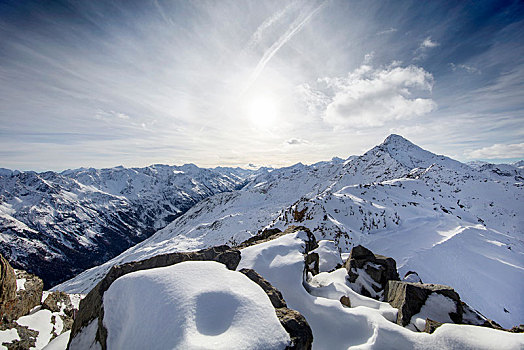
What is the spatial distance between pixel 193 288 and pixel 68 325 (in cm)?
1373

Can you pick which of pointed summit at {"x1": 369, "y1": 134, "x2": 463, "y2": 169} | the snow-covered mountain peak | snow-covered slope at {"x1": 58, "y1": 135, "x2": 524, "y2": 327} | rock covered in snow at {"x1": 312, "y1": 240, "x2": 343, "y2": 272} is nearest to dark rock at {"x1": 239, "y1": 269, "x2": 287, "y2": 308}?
rock covered in snow at {"x1": 312, "y1": 240, "x2": 343, "y2": 272}

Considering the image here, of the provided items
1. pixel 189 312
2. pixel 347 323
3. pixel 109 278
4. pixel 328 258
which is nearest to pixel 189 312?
pixel 189 312

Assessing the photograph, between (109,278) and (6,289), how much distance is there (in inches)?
296

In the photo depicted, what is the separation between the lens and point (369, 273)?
45.3 feet

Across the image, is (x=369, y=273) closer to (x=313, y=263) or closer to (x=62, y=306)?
(x=313, y=263)

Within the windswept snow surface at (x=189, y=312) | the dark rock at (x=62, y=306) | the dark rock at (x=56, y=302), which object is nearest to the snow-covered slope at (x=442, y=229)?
the windswept snow surface at (x=189, y=312)

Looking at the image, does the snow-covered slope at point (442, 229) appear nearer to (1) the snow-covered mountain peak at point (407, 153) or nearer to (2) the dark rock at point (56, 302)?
(2) the dark rock at point (56, 302)

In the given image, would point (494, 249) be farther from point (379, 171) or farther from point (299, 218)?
point (379, 171)

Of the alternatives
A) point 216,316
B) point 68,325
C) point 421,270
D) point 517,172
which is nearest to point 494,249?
point 421,270

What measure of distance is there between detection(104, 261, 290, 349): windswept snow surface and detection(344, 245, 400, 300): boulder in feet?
29.1

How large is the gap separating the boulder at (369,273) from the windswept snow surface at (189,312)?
8860 millimetres

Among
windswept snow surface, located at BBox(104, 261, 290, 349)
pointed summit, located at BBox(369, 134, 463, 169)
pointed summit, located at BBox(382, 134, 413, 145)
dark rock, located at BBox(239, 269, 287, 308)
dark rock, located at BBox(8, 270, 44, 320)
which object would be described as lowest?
dark rock, located at BBox(8, 270, 44, 320)

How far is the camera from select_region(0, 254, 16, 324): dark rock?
429 inches

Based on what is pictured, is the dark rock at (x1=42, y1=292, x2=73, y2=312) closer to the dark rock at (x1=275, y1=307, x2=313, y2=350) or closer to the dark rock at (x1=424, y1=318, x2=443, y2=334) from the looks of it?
the dark rock at (x1=275, y1=307, x2=313, y2=350)
